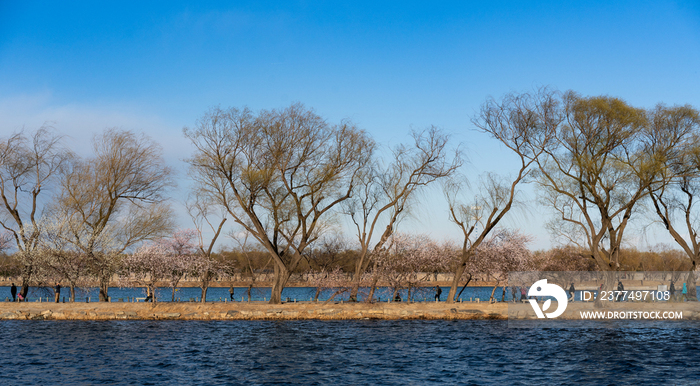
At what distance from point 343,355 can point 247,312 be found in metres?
17.4

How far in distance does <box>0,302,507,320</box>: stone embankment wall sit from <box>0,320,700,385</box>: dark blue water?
12.5 ft

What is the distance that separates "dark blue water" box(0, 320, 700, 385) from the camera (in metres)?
20.8

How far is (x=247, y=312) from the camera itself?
1626 inches

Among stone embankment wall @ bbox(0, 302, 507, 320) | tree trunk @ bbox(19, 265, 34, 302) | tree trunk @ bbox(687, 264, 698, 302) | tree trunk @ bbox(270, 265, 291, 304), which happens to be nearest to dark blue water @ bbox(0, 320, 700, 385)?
stone embankment wall @ bbox(0, 302, 507, 320)

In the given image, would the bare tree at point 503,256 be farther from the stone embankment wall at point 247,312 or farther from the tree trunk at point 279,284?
the tree trunk at point 279,284

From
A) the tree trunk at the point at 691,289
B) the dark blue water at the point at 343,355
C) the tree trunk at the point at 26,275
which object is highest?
the tree trunk at the point at 26,275

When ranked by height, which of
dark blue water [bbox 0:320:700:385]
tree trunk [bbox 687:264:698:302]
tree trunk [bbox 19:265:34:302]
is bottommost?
dark blue water [bbox 0:320:700:385]

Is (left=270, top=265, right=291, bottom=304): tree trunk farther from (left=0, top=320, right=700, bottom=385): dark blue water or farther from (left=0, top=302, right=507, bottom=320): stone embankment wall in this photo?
(left=0, top=320, right=700, bottom=385): dark blue water

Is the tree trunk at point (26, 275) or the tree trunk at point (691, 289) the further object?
the tree trunk at point (26, 275)

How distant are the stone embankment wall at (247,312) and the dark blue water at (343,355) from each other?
12.5 ft

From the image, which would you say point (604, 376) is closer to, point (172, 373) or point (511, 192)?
point (172, 373)

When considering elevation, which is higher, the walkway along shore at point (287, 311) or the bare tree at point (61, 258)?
the bare tree at point (61, 258)

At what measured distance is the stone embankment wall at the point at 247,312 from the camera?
41.2 meters

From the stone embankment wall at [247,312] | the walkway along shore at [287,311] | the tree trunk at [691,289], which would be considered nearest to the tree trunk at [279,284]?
the walkway along shore at [287,311]
